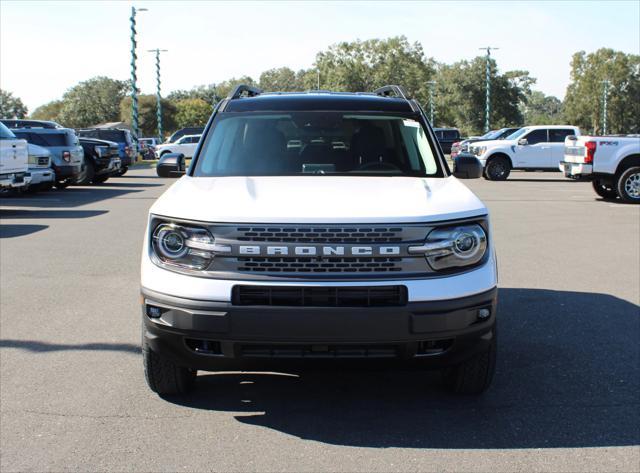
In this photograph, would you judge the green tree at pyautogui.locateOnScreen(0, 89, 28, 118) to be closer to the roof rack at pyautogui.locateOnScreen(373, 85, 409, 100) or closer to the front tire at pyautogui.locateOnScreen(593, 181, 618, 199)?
the front tire at pyautogui.locateOnScreen(593, 181, 618, 199)

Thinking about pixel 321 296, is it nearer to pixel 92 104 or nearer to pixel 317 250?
pixel 317 250

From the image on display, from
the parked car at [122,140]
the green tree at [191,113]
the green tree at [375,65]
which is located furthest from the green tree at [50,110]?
the parked car at [122,140]

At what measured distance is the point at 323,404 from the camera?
14.8 feet

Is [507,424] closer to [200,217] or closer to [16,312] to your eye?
[200,217]

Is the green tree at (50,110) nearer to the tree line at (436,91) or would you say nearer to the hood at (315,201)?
the tree line at (436,91)

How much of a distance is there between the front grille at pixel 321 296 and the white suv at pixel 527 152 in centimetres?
2490

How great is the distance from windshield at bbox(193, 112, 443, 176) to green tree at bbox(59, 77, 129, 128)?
13421 centimetres

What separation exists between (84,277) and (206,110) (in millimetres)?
132000

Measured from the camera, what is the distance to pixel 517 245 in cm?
1085

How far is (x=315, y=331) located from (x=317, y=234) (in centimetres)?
46

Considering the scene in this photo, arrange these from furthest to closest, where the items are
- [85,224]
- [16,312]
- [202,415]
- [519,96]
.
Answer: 1. [519,96]
2. [85,224]
3. [16,312]
4. [202,415]

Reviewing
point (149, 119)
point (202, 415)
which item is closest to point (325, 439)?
point (202, 415)

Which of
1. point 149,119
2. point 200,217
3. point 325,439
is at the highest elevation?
point 149,119

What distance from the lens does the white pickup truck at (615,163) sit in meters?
17.5
